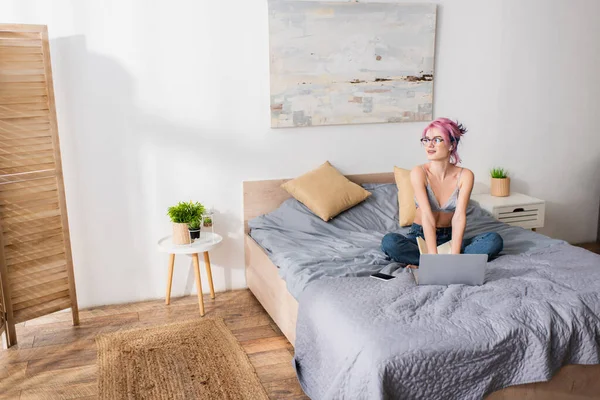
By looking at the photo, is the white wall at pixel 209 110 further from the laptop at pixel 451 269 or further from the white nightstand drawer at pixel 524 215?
the laptop at pixel 451 269

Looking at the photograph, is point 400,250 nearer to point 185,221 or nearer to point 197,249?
point 197,249

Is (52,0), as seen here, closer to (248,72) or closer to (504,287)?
(248,72)

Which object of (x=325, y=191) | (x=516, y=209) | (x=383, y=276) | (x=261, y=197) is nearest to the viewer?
(x=383, y=276)

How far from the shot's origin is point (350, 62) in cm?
400

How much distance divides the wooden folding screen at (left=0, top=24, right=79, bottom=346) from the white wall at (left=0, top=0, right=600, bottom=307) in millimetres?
327

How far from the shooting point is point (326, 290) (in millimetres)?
2615

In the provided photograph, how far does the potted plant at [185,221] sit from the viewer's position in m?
3.56

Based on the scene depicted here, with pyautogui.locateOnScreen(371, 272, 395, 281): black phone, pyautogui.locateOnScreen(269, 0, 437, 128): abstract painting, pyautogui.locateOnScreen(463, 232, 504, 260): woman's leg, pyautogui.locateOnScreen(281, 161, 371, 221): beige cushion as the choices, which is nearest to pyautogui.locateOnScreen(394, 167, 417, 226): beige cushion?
pyautogui.locateOnScreen(281, 161, 371, 221): beige cushion

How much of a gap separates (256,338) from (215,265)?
83cm

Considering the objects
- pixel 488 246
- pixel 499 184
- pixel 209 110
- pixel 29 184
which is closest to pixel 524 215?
pixel 499 184

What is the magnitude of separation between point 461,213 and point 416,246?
11.0 inches

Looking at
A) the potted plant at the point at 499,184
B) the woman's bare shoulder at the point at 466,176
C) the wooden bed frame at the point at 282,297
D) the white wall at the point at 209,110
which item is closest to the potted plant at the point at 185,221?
the white wall at the point at 209,110

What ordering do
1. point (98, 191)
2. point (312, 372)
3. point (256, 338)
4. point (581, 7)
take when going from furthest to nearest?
point (581, 7) → point (98, 191) → point (256, 338) → point (312, 372)

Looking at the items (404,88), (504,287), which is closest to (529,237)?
(504,287)
